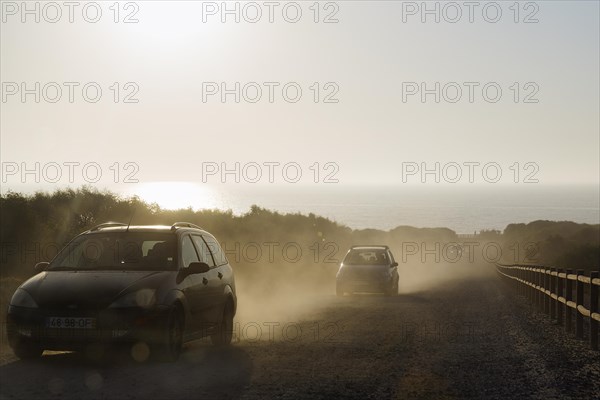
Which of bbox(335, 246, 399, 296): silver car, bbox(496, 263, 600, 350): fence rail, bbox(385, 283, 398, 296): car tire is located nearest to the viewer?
bbox(496, 263, 600, 350): fence rail

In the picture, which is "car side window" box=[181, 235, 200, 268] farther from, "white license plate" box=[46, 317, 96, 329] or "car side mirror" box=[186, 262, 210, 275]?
"white license plate" box=[46, 317, 96, 329]

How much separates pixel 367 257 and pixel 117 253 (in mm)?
19218

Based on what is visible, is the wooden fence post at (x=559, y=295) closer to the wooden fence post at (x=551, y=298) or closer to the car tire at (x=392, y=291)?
the wooden fence post at (x=551, y=298)

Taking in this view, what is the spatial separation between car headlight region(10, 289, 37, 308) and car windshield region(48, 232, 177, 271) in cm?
98

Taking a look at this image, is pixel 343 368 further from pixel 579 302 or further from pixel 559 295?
pixel 559 295

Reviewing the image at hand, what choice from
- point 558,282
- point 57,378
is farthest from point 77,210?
point 57,378

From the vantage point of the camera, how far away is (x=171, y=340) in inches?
418

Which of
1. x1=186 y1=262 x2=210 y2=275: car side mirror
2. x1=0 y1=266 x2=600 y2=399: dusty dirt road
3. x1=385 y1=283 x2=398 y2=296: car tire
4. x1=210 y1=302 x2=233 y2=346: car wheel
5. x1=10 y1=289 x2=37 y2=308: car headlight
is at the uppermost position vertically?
x1=186 y1=262 x2=210 y2=275: car side mirror

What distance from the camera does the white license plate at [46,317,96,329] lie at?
396 inches

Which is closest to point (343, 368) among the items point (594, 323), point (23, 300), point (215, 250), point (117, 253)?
point (117, 253)

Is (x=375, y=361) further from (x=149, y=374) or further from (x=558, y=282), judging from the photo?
(x=558, y=282)

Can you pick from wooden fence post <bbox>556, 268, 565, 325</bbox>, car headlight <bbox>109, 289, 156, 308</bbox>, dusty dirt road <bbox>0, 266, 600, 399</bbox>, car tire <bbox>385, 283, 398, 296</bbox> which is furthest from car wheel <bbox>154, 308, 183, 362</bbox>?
car tire <bbox>385, 283, 398, 296</bbox>

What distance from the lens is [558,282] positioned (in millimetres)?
18812

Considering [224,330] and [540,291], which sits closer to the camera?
[224,330]
